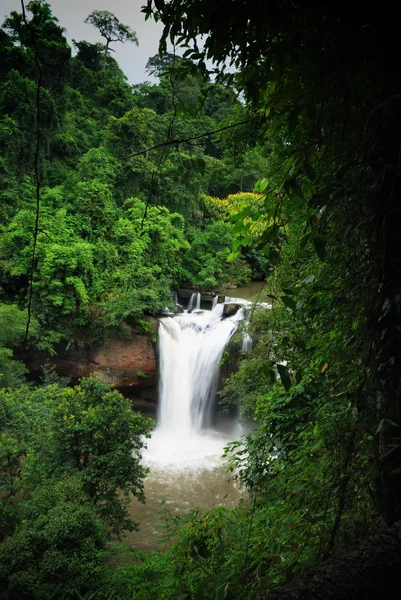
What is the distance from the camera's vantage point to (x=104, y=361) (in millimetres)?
12398

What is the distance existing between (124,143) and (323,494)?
16345 mm

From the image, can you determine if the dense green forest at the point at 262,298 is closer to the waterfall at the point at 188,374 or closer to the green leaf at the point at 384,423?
the green leaf at the point at 384,423

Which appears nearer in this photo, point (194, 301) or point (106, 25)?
point (194, 301)

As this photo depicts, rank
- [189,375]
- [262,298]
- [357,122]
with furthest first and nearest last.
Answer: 1. [189,375]
2. [262,298]
3. [357,122]

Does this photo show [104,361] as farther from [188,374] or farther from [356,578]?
[356,578]

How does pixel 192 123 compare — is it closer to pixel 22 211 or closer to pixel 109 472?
pixel 22 211

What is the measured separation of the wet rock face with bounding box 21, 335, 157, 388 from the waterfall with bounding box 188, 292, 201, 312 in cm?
361

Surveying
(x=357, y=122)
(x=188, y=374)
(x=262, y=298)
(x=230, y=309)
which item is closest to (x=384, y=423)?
(x=357, y=122)

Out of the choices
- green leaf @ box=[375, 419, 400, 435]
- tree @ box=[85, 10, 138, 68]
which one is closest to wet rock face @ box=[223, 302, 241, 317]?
green leaf @ box=[375, 419, 400, 435]

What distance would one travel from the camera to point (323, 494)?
1.66 m

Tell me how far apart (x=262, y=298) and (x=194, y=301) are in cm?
486

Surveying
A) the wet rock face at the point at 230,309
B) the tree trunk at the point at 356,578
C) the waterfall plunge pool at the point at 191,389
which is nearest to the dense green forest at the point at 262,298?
the tree trunk at the point at 356,578

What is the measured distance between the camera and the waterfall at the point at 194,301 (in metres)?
15.6

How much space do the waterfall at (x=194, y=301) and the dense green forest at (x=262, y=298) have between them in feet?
7.28
